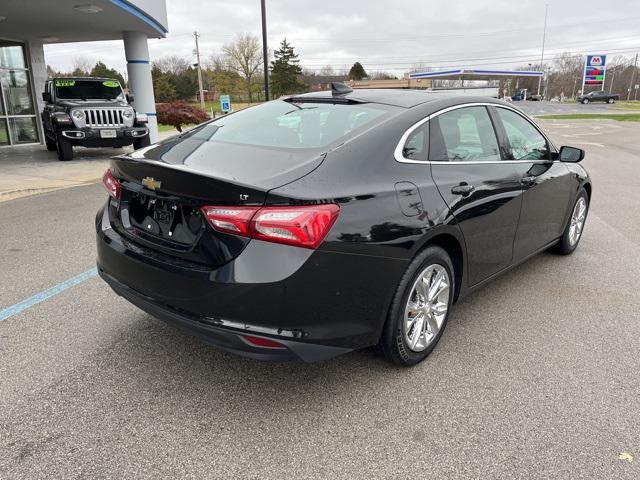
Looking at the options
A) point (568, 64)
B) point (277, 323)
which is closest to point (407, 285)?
point (277, 323)

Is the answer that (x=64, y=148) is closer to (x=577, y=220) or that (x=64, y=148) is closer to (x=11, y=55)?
(x=11, y=55)

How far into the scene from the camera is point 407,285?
2.90 metres

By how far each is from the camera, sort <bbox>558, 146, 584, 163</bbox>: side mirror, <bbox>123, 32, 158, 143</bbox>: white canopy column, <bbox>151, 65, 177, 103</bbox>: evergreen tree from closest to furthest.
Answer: <bbox>558, 146, 584, 163</bbox>: side mirror, <bbox>123, 32, 158, 143</bbox>: white canopy column, <bbox>151, 65, 177, 103</bbox>: evergreen tree

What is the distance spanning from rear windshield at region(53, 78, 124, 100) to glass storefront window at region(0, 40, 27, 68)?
429cm

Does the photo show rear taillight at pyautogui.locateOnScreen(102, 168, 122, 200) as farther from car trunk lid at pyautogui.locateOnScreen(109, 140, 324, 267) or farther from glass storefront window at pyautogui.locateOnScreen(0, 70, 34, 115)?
glass storefront window at pyautogui.locateOnScreen(0, 70, 34, 115)

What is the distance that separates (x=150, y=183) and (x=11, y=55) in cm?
1755

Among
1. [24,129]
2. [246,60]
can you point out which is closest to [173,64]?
[246,60]

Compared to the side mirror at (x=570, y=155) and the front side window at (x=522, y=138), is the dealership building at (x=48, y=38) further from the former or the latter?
the side mirror at (x=570, y=155)

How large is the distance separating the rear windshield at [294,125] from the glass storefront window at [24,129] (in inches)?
644

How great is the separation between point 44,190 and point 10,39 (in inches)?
407

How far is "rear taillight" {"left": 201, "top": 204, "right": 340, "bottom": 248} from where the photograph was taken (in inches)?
93.7

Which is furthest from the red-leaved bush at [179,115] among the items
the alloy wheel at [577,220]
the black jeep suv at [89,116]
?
the alloy wheel at [577,220]

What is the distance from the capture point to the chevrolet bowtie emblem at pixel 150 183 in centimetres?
276

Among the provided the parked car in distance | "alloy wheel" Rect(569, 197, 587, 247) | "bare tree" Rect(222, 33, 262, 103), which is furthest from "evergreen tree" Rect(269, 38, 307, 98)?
"alloy wheel" Rect(569, 197, 587, 247)
